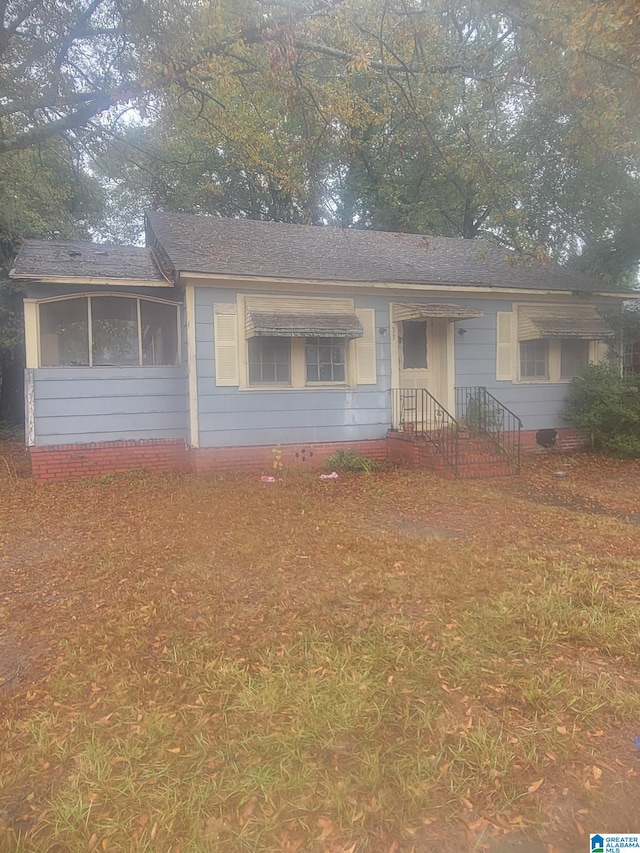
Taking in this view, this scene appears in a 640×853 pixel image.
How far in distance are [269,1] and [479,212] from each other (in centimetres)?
1679

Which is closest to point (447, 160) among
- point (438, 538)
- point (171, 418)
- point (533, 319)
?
point (533, 319)

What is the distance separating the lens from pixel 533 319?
10773 millimetres

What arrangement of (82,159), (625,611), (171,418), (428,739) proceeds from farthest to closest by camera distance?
(171,418)
(82,159)
(625,611)
(428,739)

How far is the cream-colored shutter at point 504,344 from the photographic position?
423 inches

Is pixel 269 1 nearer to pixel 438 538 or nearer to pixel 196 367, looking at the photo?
pixel 196 367

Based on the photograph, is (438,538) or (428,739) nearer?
(428,739)

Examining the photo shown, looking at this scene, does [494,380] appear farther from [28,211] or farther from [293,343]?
[28,211]

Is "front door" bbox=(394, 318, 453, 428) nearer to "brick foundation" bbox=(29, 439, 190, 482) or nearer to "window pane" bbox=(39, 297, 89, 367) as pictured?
"brick foundation" bbox=(29, 439, 190, 482)

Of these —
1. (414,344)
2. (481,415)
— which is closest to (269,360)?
(414,344)

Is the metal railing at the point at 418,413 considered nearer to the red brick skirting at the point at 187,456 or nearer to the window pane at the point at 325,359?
the red brick skirting at the point at 187,456

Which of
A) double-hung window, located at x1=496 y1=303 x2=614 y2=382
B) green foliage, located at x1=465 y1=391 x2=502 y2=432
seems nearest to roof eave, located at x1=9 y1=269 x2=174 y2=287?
green foliage, located at x1=465 y1=391 x2=502 y2=432

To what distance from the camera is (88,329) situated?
28.9 feet

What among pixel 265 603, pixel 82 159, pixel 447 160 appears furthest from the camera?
pixel 82 159

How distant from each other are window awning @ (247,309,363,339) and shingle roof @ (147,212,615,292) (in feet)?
2.07
